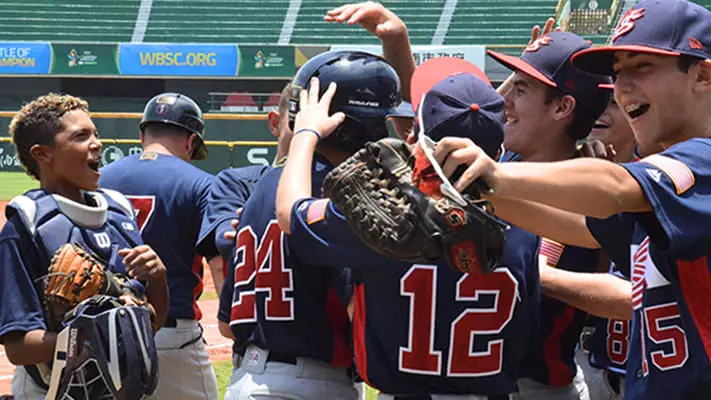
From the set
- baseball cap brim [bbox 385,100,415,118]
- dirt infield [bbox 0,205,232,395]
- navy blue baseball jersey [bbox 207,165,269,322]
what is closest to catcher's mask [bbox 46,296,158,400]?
navy blue baseball jersey [bbox 207,165,269,322]

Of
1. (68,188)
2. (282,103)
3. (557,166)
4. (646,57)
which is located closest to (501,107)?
(646,57)

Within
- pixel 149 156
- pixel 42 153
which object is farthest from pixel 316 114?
pixel 149 156

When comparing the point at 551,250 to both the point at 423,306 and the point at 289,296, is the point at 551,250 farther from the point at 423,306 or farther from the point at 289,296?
the point at 289,296

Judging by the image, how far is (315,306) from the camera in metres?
2.85

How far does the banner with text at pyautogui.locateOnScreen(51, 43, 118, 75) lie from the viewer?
28.7 m

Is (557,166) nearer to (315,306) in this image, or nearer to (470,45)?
(315,306)

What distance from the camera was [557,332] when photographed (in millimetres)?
3006

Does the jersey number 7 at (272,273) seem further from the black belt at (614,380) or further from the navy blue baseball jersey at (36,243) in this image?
the black belt at (614,380)

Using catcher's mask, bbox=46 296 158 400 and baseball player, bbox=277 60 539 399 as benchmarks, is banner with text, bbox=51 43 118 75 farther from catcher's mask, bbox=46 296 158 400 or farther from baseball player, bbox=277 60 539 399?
baseball player, bbox=277 60 539 399

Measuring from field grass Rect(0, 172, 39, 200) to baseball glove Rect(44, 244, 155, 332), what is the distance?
16719mm

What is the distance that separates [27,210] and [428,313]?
5.23ft

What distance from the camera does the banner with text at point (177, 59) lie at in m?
28.3

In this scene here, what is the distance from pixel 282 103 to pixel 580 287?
159 cm

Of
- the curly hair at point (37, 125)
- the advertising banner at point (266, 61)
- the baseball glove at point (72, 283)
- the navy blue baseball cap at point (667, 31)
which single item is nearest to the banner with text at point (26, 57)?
the advertising banner at point (266, 61)
